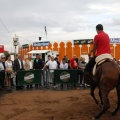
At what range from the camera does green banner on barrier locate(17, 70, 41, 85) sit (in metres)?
15.9

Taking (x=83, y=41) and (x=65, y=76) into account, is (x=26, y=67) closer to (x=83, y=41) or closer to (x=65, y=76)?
(x=65, y=76)

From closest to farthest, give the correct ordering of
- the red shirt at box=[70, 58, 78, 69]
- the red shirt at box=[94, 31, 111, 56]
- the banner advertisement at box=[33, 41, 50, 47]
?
the red shirt at box=[94, 31, 111, 56] < the red shirt at box=[70, 58, 78, 69] < the banner advertisement at box=[33, 41, 50, 47]

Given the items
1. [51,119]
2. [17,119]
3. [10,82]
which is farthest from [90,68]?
[10,82]

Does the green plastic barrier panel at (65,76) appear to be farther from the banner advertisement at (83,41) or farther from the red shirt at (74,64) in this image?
the banner advertisement at (83,41)

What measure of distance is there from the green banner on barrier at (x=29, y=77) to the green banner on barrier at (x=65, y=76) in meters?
1.07

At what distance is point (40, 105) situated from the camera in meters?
10.8

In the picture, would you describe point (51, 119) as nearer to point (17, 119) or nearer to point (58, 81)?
point (17, 119)

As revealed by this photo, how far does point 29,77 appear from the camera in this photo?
53.0 ft

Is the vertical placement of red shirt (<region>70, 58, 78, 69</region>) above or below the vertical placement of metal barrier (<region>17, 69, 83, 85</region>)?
above

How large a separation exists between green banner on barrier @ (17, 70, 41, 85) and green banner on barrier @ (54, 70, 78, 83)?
1.07 m

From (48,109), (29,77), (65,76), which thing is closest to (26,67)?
(29,77)

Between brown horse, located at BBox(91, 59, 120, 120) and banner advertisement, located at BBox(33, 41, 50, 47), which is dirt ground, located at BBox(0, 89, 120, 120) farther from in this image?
banner advertisement, located at BBox(33, 41, 50, 47)

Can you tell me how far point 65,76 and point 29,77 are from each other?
211 centimetres

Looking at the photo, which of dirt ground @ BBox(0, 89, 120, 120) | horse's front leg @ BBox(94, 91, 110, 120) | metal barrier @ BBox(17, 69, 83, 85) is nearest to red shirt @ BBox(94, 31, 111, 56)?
horse's front leg @ BBox(94, 91, 110, 120)
